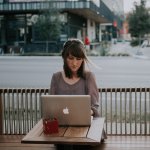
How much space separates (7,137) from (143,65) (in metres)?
5.98

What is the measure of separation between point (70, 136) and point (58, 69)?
23.8 ft

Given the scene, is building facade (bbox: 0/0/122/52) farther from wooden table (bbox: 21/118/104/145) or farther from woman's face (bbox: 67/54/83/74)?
wooden table (bbox: 21/118/104/145)

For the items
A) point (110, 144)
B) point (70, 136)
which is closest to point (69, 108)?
point (70, 136)

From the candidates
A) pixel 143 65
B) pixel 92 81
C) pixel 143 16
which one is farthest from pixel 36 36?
pixel 92 81

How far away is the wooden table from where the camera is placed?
8.59ft

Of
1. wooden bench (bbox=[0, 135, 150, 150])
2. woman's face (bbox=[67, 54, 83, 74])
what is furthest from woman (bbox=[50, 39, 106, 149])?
wooden bench (bbox=[0, 135, 150, 150])

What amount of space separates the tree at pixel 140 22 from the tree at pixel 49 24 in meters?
11.1

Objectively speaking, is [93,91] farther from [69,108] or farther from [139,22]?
[139,22]

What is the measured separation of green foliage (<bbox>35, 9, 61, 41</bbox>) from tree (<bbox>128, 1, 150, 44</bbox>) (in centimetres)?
1106

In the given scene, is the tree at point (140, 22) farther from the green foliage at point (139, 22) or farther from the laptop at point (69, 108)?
the laptop at point (69, 108)

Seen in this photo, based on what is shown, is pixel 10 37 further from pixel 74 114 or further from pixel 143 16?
pixel 74 114

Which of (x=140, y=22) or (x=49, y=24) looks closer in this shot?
(x=140, y=22)

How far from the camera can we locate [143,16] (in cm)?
606

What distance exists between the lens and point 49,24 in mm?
17516
